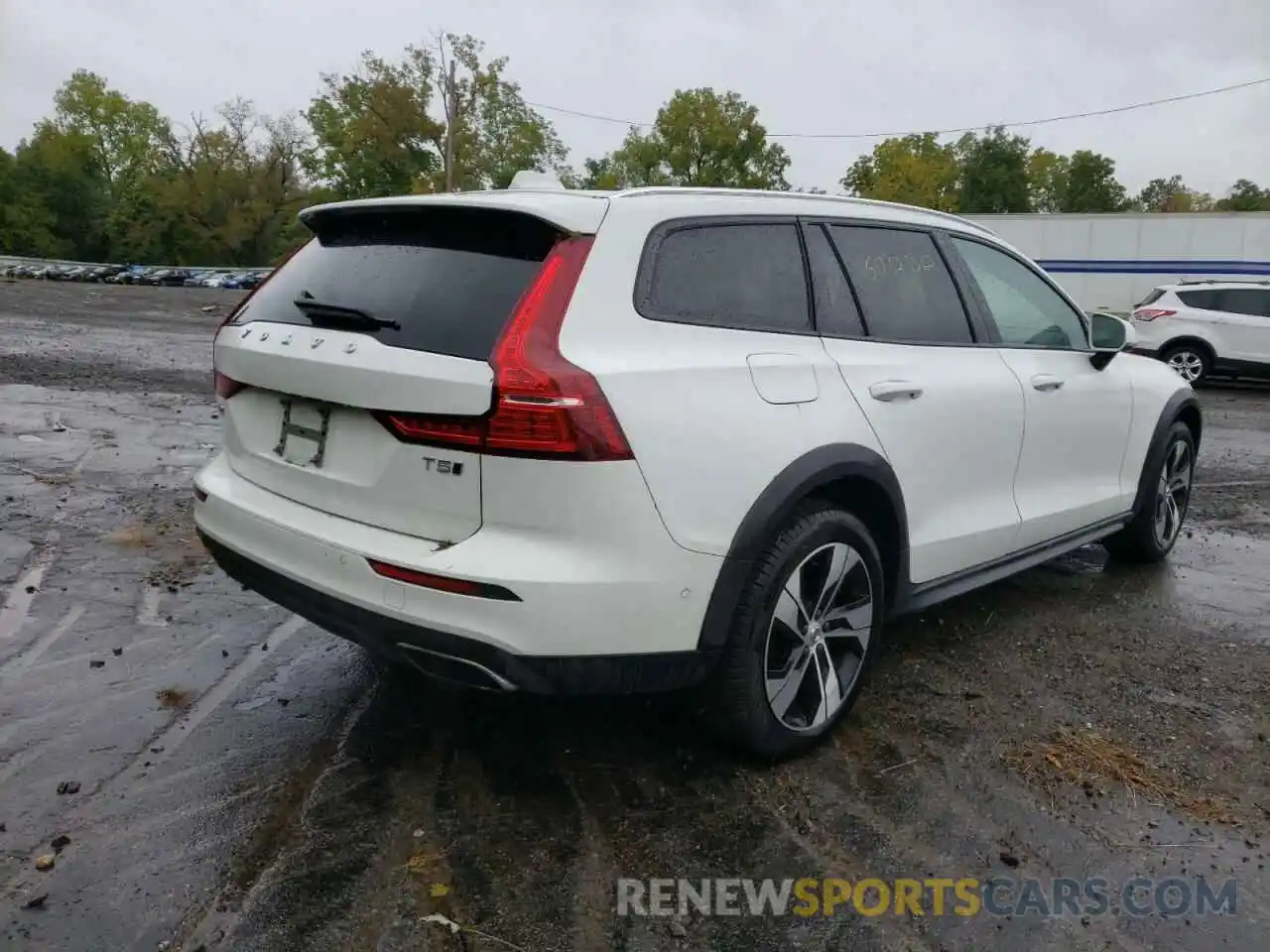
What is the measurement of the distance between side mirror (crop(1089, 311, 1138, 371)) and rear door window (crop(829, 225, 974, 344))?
3.53 ft

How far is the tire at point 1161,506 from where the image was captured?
209 inches

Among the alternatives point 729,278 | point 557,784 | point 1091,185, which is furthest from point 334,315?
point 1091,185

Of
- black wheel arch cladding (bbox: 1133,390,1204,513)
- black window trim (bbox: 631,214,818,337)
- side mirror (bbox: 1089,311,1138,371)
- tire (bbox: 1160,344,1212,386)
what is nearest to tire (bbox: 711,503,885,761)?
black window trim (bbox: 631,214,818,337)

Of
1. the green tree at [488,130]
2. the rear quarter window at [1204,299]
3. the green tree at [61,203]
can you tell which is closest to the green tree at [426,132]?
the green tree at [488,130]

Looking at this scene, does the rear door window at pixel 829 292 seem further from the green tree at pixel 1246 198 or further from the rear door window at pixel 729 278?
the green tree at pixel 1246 198

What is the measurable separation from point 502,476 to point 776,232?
4.66 feet

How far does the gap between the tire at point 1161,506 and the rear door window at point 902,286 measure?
1.98 m

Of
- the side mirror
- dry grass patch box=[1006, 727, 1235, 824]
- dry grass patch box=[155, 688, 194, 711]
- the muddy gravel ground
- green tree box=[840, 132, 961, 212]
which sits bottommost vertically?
dry grass patch box=[155, 688, 194, 711]

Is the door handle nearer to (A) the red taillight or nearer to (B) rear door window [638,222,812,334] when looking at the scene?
(B) rear door window [638,222,812,334]

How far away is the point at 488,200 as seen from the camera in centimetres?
288

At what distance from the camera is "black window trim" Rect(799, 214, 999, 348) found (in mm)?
3549

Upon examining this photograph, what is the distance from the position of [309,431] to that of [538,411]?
86 cm

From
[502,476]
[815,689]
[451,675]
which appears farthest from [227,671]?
[815,689]

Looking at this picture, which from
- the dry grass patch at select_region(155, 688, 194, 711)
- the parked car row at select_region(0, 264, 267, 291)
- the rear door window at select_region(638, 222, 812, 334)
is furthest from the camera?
the parked car row at select_region(0, 264, 267, 291)
